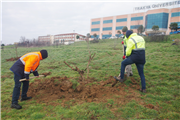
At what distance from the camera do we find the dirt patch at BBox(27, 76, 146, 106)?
3631 millimetres

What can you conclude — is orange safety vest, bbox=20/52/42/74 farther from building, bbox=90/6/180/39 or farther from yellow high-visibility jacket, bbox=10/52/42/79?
building, bbox=90/6/180/39

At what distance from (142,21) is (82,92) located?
181 ft

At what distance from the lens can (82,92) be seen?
410cm

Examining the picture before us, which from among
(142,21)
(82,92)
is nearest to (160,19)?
(142,21)

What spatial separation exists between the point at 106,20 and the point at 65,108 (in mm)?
60605

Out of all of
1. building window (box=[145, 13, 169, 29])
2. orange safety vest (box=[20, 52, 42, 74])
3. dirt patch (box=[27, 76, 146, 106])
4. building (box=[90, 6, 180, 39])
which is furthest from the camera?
building window (box=[145, 13, 169, 29])

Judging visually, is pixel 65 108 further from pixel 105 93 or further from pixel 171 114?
pixel 171 114

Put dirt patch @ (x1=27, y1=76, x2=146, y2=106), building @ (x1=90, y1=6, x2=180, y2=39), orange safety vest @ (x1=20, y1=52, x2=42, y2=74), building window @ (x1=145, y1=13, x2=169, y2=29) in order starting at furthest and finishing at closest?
building window @ (x1=145, y1=13, x2=169, y2=29), building @ (x1=90, y1=6, x2=180, y2=39), dirt patch @ (x1=27, y1=76, x2=146, y2=106), orange safety vest @ (x1=20, y1=52, x2=42, y2=74)

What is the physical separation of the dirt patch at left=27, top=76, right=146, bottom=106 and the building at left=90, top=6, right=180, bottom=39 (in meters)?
32.7

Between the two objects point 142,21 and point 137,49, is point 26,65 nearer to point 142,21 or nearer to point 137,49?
point 137,49

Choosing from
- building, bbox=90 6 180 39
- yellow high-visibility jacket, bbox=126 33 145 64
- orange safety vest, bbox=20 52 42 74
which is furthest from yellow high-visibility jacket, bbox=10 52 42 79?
building, bbox=90 6 180 39

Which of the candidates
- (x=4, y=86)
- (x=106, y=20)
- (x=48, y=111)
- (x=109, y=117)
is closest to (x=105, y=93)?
(x=109, y=117)

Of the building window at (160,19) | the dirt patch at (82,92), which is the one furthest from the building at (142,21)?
the dirt patch at (82,92)

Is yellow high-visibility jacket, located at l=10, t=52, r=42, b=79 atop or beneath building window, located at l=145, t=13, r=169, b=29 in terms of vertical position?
beneath
